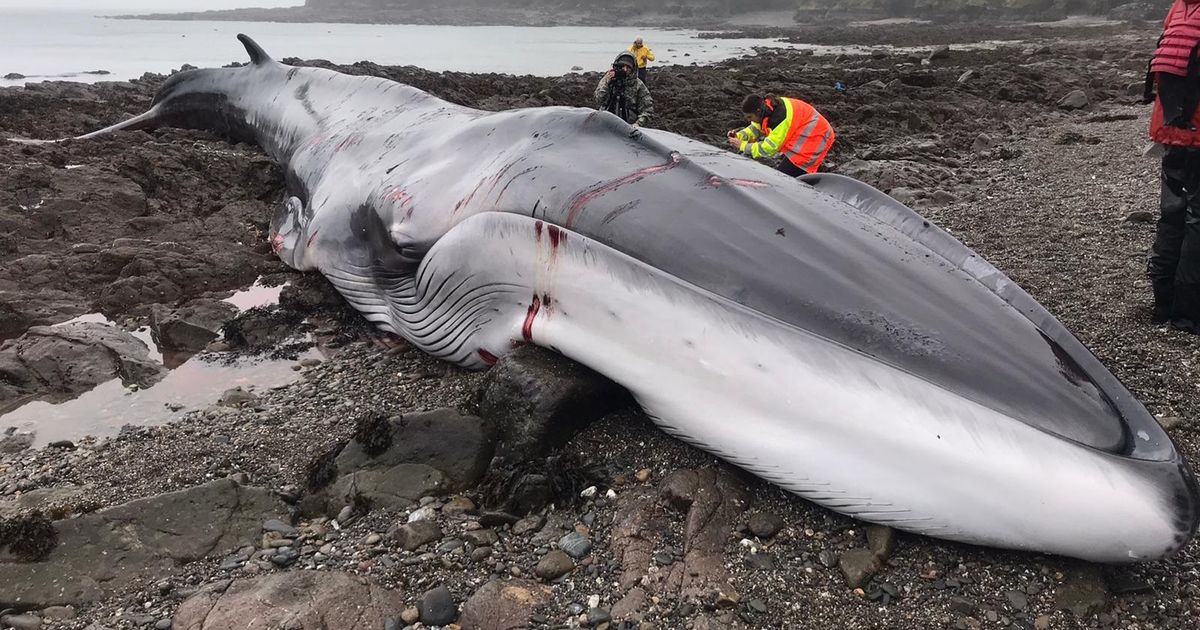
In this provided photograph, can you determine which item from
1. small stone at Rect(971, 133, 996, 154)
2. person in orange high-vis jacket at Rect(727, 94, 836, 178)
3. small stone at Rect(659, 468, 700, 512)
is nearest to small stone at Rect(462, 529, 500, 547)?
small stone at Rect(659, 468, 700, 512)

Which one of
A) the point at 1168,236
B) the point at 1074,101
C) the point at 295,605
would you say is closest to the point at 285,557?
the point at 295,605

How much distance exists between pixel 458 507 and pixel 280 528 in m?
0.80

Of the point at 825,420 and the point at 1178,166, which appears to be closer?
the point at 825,420

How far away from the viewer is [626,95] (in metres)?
12.9

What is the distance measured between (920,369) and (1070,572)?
2.93 feet

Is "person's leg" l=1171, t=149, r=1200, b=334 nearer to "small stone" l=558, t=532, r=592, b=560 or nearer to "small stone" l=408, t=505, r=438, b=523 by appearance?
"small stone" l=558, t=532, r=592, b=560

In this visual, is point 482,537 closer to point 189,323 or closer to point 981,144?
point 189,323

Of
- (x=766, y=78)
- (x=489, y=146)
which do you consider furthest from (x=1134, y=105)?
(x=489, y=146)

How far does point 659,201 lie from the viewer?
3.96 metres

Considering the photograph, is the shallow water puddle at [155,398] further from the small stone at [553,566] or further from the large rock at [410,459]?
the small stone at [553,566]

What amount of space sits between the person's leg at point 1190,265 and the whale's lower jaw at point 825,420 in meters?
2.77

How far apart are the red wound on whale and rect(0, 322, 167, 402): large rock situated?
2851mm

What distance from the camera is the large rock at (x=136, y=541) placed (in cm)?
314

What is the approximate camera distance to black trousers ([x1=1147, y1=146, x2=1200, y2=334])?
15.7 feet
